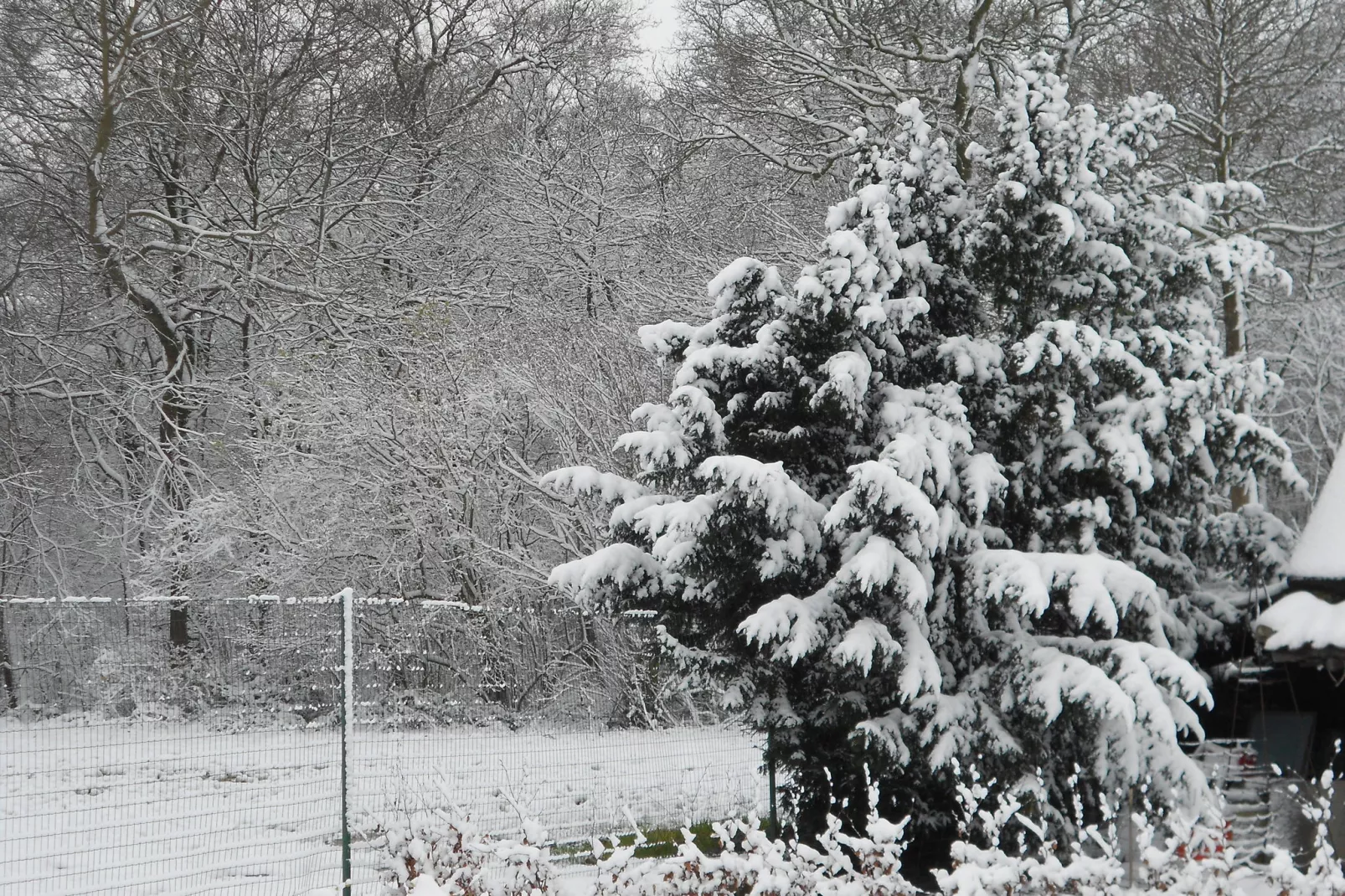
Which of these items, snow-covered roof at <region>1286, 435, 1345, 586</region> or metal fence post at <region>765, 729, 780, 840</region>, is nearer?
snow-covered roof at <region>1286, 435, 1345, 586</region>

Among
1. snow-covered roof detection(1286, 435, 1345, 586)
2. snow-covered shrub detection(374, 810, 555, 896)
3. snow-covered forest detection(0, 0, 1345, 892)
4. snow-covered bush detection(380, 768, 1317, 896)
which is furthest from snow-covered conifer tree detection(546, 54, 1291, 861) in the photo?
snow-covered shrub detection(374, 810, 555, 896)

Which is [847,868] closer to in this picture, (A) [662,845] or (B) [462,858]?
(B) [462,858]

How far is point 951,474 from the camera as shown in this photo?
19.9ft

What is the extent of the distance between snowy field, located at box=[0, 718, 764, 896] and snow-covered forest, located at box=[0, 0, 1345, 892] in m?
0.74

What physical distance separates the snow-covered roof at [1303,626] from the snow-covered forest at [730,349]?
20.8 inches

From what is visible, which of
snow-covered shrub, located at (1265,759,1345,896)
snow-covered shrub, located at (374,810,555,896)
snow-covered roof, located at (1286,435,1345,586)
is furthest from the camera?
snow-covered roof, located at (1286,435,1345,586)

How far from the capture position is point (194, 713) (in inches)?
220

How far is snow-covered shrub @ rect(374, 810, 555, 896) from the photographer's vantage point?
4395 millimetres

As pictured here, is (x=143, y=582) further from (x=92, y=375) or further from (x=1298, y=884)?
(x=1298, y=884)

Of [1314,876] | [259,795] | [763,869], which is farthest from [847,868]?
[259,795]

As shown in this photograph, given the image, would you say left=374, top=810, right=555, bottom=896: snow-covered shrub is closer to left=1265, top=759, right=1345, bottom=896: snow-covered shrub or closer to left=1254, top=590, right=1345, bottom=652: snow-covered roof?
left=1265, top=759, right=1345, bottom=896: snow-covered shrub

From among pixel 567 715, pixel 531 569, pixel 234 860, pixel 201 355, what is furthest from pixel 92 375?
pixel 234 860

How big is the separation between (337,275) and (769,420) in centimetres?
997

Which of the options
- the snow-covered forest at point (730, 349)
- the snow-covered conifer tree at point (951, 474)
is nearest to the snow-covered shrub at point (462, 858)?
the snow-covered forest at point (730, 349)
